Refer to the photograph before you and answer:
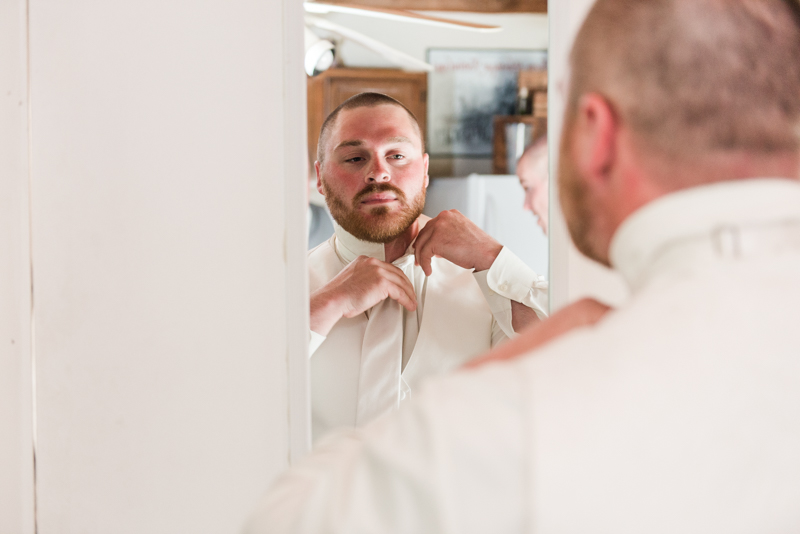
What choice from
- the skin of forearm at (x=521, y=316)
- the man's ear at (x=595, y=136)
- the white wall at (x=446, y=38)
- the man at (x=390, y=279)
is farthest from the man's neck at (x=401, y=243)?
the man's ear at (x=595, y=136)

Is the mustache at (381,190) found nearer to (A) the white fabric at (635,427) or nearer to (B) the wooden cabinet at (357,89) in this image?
(B) the wooden cabinet at (357,89)

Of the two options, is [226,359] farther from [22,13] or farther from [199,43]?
[22,13]

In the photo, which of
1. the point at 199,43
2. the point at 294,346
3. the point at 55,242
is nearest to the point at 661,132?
the point at 294,346

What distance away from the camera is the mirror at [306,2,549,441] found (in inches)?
42.6

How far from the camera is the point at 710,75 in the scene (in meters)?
0.50

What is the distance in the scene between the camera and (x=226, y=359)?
3.73 ft

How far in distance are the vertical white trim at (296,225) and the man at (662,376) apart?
606 mm

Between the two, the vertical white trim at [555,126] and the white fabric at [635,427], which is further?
the vertical white trim at [555,126]

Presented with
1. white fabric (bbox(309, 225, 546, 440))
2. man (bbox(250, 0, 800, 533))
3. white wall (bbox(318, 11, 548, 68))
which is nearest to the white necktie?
white fabric (bbox(309, 225, 546, 440))

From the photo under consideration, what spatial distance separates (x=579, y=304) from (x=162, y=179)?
849 millimetres

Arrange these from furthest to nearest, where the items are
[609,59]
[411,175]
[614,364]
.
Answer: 1. [411,175]
2. [609,59]
3. [614,364]

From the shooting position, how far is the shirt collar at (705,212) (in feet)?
1.52

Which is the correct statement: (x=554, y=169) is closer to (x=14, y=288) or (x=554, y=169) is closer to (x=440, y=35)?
(x=440, y=35)

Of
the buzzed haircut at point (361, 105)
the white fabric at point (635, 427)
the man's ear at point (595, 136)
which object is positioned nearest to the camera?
the white fabric at point (635, 427)
